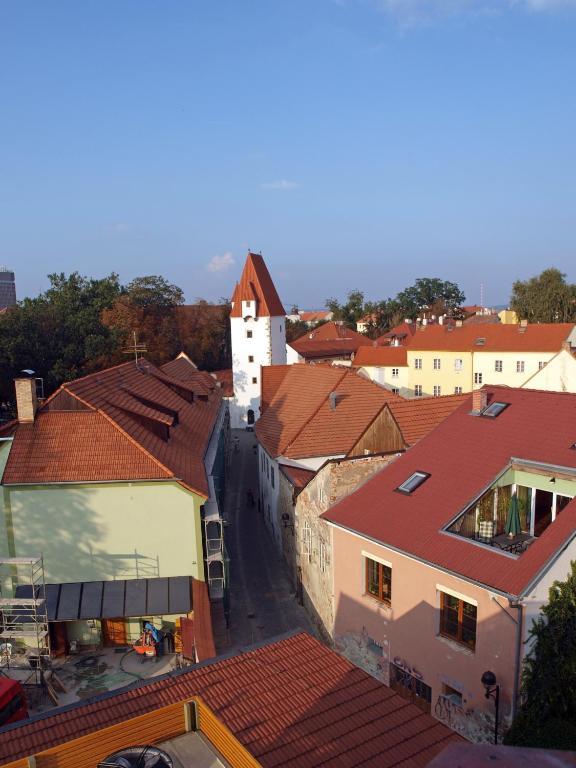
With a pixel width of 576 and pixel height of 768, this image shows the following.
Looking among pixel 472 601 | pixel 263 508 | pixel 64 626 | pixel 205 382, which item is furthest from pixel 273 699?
pixel 205 382

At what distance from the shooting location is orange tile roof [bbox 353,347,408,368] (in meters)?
59.3

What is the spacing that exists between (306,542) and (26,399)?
10692 millimetres

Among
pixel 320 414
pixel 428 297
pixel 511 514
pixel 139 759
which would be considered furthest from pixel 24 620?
pixel 428 297

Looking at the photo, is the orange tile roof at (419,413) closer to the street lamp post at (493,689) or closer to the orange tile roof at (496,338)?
the street lamp post at (493,689)

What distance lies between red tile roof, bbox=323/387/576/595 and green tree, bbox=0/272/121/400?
3577 cm

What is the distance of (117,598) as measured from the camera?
60.4 feet

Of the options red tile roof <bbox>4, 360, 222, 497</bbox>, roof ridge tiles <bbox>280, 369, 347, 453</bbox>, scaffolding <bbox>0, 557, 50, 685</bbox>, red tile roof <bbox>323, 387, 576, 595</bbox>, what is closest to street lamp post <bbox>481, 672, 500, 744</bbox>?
red tile roof <bbox>323, 387, 576, 595</bbox>

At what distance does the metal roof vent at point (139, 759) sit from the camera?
7661mm

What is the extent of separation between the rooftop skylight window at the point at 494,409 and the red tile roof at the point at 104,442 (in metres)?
9.13

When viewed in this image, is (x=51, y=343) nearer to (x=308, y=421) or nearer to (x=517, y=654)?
(x=308, y=421)

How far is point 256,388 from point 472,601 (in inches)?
1770

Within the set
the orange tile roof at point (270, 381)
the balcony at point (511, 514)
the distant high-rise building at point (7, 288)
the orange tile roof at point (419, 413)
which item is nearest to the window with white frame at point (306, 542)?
the orange tile roof at point (419, 413)

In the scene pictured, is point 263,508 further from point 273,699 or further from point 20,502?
point 273,699

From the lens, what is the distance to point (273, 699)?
396 inches
